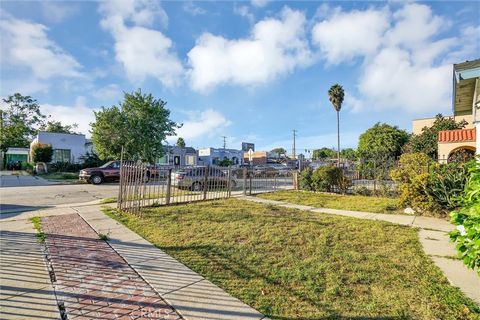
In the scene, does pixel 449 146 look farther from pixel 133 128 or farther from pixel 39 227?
pixel 133 128

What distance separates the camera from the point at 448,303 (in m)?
3.02

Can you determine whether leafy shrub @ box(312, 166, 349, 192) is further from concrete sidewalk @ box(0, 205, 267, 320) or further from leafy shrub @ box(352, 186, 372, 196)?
concrete sidewalk @ box(0, 205, 267, 320)

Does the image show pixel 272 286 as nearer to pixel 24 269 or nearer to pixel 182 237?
pixel 182 237

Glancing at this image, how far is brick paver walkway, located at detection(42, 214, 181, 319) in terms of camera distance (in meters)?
2.94

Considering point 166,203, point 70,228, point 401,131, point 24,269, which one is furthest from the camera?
point 401,131

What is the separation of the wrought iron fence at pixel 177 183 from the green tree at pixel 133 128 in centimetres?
1179

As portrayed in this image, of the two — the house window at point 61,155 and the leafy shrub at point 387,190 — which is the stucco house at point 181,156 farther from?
the leafy shrub at point 387,190

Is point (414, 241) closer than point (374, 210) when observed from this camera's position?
Yes

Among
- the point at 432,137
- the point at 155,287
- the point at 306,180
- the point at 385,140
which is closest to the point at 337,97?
the point at 385,140

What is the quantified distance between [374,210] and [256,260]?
5.81 metres

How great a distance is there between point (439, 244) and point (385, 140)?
28644mm

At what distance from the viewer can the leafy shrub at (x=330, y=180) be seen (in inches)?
509

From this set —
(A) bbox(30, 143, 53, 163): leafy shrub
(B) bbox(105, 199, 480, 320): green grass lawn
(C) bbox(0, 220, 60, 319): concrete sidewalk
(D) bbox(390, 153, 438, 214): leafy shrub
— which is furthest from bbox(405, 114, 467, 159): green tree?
(A) bbox(30, 143, 53, 163): leafy shrub

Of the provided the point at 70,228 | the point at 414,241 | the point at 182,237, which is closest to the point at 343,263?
the point at 414,241
